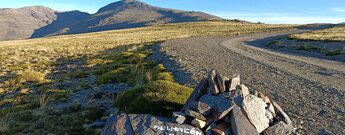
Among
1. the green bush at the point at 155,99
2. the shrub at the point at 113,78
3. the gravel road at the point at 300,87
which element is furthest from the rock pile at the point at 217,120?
the shrub at the point at 113,78

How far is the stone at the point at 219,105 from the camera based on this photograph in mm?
10296

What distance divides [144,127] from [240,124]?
259cm

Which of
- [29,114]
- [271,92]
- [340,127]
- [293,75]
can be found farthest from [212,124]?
[293,75]

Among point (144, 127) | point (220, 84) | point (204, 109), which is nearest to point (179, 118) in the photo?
point (204, 109)

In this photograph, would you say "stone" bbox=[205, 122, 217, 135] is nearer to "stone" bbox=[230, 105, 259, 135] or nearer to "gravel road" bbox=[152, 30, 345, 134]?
"stone" bbox=[230, 105, 259, 135]

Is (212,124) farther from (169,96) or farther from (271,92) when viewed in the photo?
(271,92)

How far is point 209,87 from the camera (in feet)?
39.0

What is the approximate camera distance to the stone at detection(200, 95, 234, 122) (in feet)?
33.8

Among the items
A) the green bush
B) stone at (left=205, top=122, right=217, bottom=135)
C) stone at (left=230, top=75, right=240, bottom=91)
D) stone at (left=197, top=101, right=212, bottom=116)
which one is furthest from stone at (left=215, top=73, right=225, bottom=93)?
the green bush

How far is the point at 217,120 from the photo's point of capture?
10.5m

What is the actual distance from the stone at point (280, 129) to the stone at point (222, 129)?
1.13m

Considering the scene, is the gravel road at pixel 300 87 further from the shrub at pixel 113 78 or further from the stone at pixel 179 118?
the stone at pixel 179 118

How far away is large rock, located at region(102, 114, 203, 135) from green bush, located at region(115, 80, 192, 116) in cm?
245

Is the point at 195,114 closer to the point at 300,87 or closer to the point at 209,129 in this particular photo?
the point at 209,129
